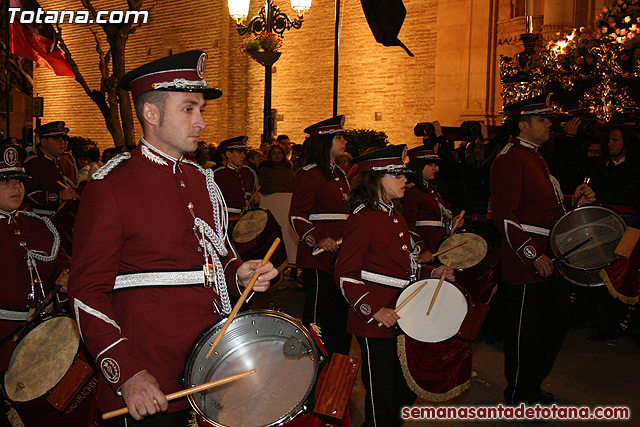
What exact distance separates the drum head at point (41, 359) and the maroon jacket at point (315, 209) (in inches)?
96.2

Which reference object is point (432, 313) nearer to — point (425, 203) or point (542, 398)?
point (542, 398)

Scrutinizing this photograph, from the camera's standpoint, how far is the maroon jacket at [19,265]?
14.1 feet

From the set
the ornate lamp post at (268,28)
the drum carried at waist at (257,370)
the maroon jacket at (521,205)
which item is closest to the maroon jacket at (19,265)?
the drum carried at waist at (257,370)

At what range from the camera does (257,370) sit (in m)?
2.52

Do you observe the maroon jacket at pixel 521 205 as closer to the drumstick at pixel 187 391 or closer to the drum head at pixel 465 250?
the drum head at pixel 465 250

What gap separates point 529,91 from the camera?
A: 34.4 feet

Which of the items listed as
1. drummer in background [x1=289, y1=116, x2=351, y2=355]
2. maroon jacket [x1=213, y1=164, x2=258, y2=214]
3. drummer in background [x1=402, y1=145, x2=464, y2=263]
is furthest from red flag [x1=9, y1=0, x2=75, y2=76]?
drummer in background [x1=289, y1=116, x2=351, y2=355]

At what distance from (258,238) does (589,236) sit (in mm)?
3756

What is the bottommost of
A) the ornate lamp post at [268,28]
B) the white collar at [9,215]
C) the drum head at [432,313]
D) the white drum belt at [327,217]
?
the drum head at [432,313]

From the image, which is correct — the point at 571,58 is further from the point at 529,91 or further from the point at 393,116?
the point at 393,116

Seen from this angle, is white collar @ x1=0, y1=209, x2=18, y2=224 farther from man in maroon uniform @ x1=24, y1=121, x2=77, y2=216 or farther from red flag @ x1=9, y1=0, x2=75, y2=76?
red flag @ x1=9, y1=0, x2=75, y2=76

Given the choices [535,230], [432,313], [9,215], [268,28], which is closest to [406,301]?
[432,313]

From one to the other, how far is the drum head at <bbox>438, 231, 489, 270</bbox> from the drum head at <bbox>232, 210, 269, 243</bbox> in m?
2.28

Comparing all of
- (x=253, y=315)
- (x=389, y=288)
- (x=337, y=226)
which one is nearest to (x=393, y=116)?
(x=337, y=226)
